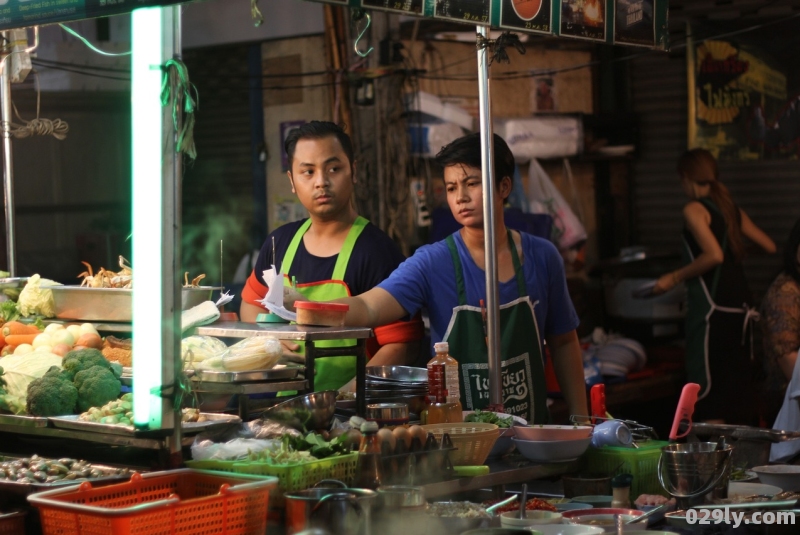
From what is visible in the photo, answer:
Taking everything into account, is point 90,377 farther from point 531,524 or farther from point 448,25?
point 448,25

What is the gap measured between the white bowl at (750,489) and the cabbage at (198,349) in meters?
1.79

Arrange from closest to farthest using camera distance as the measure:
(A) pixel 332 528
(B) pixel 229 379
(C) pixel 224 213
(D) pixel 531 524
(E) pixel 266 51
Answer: (A) pixel 332 528
(D) pixel 531 524
(B) pixel 229 379
(E) pixel 266 51
(C) pixel 224 213

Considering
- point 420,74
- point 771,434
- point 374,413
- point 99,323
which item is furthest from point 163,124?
point 420,74

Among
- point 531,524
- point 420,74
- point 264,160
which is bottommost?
point 531,524

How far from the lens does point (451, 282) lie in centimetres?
444

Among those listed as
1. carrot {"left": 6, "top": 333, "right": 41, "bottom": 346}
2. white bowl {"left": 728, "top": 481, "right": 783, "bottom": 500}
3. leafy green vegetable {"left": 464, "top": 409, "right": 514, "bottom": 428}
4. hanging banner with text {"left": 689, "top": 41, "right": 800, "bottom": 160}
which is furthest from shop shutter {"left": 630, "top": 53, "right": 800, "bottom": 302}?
carrot {"left": 6, "top": 333, "right": 41, "bottom": 346}

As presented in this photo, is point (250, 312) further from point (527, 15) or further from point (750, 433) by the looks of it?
point (750, 433)

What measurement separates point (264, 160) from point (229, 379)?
5.15 m

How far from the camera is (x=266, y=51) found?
27.1ft

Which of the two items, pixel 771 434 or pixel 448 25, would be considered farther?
pixel 448 25

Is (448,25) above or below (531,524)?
above

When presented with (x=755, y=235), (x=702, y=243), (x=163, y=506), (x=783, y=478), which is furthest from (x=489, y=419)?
(x=755, y=235)

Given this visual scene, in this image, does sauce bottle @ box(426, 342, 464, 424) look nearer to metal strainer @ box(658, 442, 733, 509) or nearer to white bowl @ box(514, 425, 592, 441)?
white bowl @ box(514, 425, 592, 441)

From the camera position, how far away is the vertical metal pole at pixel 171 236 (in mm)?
2938
